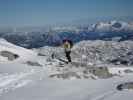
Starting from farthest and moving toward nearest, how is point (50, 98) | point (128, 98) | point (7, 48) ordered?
point (7, 48) → point (50, 98) → point (128, 98)

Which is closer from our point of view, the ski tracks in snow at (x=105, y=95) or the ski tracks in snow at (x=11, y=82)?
the ski tracks in snow at (x=105, y=95)

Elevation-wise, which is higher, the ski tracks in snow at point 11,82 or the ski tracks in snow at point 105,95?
the ski tracks in snow at point 105,95

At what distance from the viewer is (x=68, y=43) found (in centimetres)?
2870

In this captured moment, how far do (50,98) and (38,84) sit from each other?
363 cm

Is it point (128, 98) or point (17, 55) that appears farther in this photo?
point (17, 55)

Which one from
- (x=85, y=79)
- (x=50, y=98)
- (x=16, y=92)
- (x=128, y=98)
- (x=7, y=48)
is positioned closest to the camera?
(x=128, y=98)

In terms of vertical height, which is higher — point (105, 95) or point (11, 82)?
point (105, 95)

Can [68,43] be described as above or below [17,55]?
above

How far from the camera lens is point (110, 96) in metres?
13.3

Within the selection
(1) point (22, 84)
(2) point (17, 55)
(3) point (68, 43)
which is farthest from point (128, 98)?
(2) point (17, 55)

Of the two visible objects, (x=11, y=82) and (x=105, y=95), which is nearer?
(x=105, y=95)

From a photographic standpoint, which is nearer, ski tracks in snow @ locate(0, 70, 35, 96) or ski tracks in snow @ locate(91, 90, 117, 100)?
ski tracks in snow @ locate(91, 90, 117, 100)

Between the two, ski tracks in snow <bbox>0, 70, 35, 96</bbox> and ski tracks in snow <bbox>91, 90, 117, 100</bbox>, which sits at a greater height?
ski tracks in snow <bbox>91, 90, 117, 100</bbox>

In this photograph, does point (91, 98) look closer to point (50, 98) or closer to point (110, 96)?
point (110, 96)
